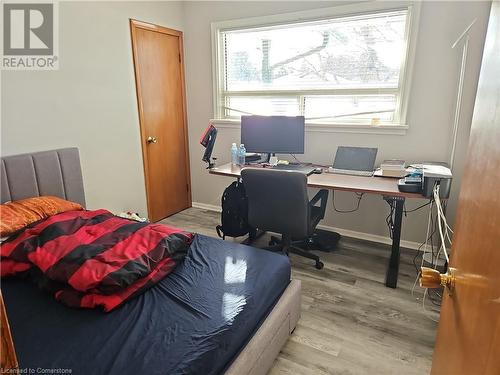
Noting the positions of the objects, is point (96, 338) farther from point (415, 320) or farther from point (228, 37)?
point (228, 37)

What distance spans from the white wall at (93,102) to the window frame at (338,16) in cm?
64

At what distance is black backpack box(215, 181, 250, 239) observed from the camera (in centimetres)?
285

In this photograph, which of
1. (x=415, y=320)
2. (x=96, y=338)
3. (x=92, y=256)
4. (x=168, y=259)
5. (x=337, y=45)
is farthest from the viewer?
(x=337, y=45)

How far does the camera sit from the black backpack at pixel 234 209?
285 cm

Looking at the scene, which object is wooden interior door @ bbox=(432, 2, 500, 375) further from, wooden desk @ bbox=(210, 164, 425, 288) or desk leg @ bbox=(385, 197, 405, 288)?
desk leg @ bbox=(385, 197, 405, 288)

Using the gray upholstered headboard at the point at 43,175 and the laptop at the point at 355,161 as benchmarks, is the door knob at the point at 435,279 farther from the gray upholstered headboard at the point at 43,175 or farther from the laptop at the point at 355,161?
the gray upholstered headboard at the point at 43,175

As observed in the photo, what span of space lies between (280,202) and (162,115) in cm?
197

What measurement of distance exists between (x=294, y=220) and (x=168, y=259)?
3.33ft

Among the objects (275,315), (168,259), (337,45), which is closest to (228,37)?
(337,45)

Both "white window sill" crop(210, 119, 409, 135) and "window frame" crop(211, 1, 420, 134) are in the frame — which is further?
"white window sill" crop(210, 119, 409, 135)

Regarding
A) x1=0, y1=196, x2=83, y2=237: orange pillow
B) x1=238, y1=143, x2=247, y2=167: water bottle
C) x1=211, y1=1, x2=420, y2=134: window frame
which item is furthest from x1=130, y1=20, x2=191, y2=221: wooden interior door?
x1=0, y1=196, x2=83, y2=237: orange pillow

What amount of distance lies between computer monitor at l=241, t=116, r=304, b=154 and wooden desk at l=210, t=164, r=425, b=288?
1.55ft

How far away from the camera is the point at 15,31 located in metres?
2.23

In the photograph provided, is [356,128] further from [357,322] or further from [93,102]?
[93,102]
